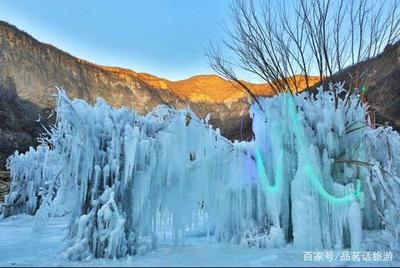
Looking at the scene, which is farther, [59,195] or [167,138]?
[167,138]

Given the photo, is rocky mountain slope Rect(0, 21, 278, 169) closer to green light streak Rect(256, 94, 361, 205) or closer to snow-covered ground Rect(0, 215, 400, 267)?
snow-covered ground Rect(0, 215, 400, 267)

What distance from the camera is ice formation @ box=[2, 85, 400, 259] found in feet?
14.1

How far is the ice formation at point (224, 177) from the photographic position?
4.30m

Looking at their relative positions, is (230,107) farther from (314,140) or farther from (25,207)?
(314,140)

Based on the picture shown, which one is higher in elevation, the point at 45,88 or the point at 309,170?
the point at 45,88

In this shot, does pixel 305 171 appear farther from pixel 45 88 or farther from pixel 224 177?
pixel 45 88

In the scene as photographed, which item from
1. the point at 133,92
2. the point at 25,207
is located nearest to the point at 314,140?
the point at 25,207

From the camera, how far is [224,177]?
5.45 meters

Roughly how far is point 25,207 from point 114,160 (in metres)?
8.32

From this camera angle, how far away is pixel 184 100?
41.0m

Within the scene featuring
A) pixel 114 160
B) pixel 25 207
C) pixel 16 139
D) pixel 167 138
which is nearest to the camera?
pixel 114 160

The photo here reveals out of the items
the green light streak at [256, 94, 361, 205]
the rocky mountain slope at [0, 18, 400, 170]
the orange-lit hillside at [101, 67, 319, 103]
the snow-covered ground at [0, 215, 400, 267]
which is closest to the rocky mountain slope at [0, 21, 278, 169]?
the rocky mountain slope at [0, 18, 400, 170]

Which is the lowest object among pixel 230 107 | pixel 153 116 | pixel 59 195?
pixel 59 195

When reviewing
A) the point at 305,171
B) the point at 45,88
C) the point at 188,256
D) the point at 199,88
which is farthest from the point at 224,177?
the point at 199,88
